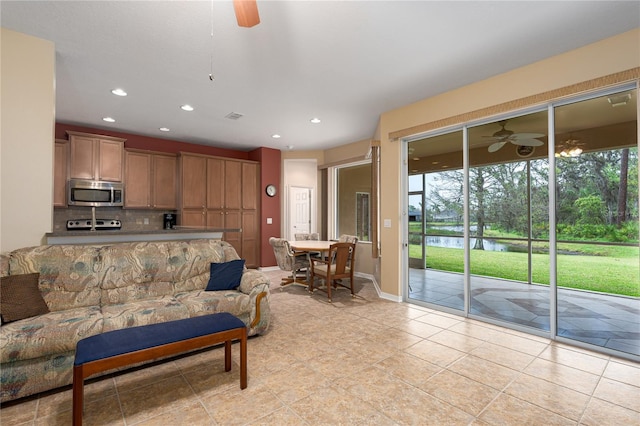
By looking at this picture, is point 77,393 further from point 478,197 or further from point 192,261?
point 478,197

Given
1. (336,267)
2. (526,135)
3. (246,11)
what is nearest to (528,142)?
(526,135)

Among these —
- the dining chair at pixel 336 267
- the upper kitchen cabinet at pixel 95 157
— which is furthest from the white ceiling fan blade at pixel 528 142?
the upper kitchen cabinet at pixel 95 157

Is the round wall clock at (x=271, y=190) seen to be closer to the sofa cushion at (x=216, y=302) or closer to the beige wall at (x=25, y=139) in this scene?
the sofa cushion at (x=216, y=302)

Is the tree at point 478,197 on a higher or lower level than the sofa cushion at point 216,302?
higher

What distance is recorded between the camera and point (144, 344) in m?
1.80

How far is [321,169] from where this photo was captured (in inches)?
283

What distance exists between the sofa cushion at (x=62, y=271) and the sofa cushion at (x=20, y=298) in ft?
0.35

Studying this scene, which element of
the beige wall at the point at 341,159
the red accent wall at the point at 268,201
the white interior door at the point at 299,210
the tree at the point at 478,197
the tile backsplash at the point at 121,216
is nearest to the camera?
the tree at the point at 478,197

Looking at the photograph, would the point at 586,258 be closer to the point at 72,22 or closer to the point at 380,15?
the point at 380,15

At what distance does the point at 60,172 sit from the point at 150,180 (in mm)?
1338

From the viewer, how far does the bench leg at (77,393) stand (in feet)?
5.23

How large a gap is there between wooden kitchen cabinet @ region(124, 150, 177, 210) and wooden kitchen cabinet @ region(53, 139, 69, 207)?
87 cm

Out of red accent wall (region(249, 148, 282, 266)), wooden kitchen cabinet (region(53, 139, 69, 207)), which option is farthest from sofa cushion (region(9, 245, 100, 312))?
red accent wall (region(249, 148, 282, 266))

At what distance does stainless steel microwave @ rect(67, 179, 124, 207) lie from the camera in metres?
4.90
